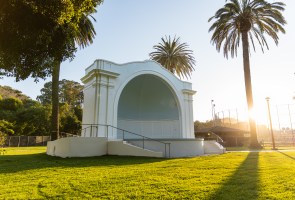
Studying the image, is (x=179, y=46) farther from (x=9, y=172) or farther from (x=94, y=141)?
(x=9, y=172)

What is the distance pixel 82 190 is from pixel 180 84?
62.5 feet

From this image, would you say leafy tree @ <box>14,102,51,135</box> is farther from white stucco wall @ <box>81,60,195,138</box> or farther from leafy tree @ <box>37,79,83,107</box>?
white stucco wall @ <box>81,60,195,138</box>

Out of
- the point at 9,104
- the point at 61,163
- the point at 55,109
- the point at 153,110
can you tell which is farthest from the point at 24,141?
the point at 61,163

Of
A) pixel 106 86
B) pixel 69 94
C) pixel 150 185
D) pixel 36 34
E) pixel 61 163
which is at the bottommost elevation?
pixel 150 185

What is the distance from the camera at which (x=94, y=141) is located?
1489 cm

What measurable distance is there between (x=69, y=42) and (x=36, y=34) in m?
1.94

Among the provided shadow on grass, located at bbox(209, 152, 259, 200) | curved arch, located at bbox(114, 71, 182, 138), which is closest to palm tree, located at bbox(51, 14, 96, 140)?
curved arch, located at bbox(114, 71, 182, 138)

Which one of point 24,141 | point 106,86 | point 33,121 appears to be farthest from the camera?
point 33,121

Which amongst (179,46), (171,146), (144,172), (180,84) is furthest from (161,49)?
(144,172)

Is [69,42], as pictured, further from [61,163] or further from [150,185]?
[150,185]

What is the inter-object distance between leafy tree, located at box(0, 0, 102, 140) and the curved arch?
A: 38.7ft

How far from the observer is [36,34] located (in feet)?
34.0

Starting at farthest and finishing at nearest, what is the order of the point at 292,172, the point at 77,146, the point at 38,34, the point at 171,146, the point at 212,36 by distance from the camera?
the point at 212,36
the point at 171,146
the point at 77,146
the point at 38,34
the point at 292,172

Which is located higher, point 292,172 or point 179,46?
point 179,46
